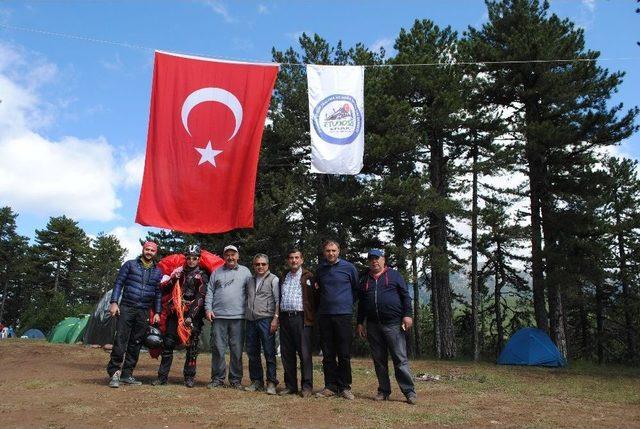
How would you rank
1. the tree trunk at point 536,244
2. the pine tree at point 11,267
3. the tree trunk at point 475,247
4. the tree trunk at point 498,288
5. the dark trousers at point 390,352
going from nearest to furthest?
the dark trousers at point 390,352
the tree trunk at point 536,244
the tree trunk at point 475,247
the tree trunk at point 498,288
the pine tree at point 11,267

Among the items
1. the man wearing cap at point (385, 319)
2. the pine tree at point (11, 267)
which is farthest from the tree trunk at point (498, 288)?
the pine tree at point (11, 267)

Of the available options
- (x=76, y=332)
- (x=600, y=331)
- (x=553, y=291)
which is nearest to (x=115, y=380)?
(x=553, y=291)

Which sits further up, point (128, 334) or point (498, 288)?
point (498, 288)

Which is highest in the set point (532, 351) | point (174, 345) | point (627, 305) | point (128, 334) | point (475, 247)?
point (475, 247)

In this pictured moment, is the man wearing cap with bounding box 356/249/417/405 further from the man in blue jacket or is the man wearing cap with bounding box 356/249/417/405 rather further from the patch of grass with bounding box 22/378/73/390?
the patch of grass with bounding box 22/378/73/390

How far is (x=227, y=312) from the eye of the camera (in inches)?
275

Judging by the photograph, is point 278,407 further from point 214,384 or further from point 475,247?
point 475,247

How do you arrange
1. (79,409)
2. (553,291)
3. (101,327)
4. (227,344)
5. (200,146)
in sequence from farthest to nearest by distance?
(101,327), (553,291), (200,146), (227,344), (79,409)

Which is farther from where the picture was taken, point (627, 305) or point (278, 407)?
point (627, 305)

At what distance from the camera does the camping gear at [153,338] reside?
6762 millimetres

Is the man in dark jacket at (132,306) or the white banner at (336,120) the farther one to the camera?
the white banner at (336,120)

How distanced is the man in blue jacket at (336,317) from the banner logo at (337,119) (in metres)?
2.73

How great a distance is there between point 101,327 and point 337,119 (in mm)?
14641

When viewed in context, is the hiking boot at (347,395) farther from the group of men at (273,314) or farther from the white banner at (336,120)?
the white banner at (336,120)
